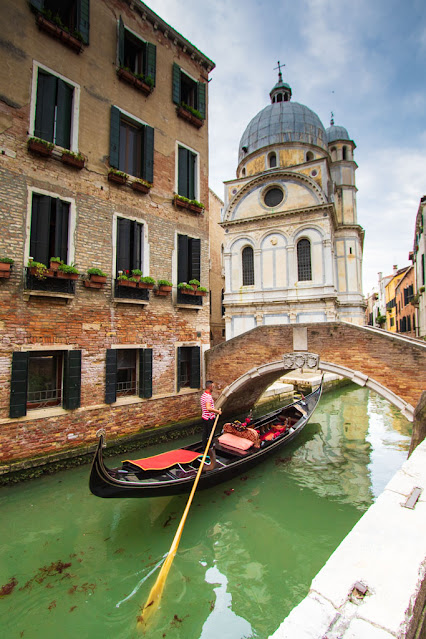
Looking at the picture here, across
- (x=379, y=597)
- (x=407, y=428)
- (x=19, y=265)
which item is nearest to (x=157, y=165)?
(x=19, y=265)

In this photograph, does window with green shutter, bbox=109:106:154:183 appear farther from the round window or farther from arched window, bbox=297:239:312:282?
the round window

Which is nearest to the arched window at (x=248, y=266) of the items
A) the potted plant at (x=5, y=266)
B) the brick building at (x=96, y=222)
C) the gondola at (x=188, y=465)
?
the brick building at (x=96, y=222)

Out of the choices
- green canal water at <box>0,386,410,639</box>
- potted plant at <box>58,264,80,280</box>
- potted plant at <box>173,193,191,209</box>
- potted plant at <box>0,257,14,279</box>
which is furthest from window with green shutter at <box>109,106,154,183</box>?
green canal water at <box>0,386,410,639</box>

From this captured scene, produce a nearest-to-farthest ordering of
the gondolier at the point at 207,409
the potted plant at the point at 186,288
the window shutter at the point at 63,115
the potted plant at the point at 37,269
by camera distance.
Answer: the potted plant at the point at 37,269 < the gondolier at the point at 207,409 < the window shutter at the point at 63,115 < the potted plant at the point at 186,288

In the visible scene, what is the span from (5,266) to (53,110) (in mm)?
3143

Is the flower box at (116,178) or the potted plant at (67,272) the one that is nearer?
the potted plant at (67,272)

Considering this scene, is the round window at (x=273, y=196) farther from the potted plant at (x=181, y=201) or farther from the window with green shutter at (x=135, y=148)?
the window with green shutter at (x=135, y=148)

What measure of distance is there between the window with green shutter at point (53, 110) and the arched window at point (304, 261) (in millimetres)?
12364

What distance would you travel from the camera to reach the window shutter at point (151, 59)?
7.61 meters

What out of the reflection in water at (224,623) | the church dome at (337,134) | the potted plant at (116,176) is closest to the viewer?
the reflection in water at (224,623)

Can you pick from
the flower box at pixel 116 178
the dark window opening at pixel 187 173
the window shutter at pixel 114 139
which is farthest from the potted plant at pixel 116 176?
the dark window opening at pixel 187 173

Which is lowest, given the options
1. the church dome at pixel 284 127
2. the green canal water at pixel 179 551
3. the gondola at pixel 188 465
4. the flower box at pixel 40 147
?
the green canal water at pixel 179 551

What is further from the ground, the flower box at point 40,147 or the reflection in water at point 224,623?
the flower box at point 40,147

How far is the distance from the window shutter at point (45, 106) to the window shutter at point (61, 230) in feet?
3.85
